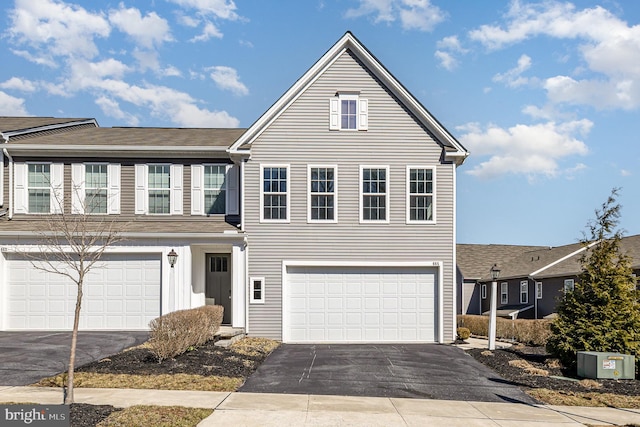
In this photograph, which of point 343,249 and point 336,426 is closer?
point 336,426

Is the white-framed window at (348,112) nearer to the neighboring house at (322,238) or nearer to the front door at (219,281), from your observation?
the neighboring house at (322,238)

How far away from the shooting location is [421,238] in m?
21.2

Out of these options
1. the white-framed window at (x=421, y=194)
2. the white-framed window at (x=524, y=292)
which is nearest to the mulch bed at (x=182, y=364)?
the white-framed window at (x=421, y=194)

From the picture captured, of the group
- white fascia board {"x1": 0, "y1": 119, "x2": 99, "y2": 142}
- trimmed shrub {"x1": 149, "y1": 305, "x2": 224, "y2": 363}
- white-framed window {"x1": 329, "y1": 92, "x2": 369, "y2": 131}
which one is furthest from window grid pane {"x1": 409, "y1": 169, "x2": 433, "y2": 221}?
white fascia board {"x1": 0, "y1": 119, "x2": 99, "y2": 142}

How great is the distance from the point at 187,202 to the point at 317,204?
16.5 feet

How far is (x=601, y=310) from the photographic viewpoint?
53.1 feet

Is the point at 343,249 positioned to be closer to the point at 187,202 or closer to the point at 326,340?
the point at 326,340

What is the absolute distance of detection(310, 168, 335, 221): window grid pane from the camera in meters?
21.2

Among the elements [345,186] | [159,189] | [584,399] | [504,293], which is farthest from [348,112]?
[504,293]

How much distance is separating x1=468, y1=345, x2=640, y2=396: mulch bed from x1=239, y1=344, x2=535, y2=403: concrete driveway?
348 millimetres

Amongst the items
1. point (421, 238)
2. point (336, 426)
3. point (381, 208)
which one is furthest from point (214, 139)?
point (336, 426)

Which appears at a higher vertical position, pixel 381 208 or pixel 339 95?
pixel 339 95

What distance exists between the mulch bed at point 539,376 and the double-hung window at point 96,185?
13681mm

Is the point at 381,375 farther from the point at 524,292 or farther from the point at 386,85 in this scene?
the point at 524,292
